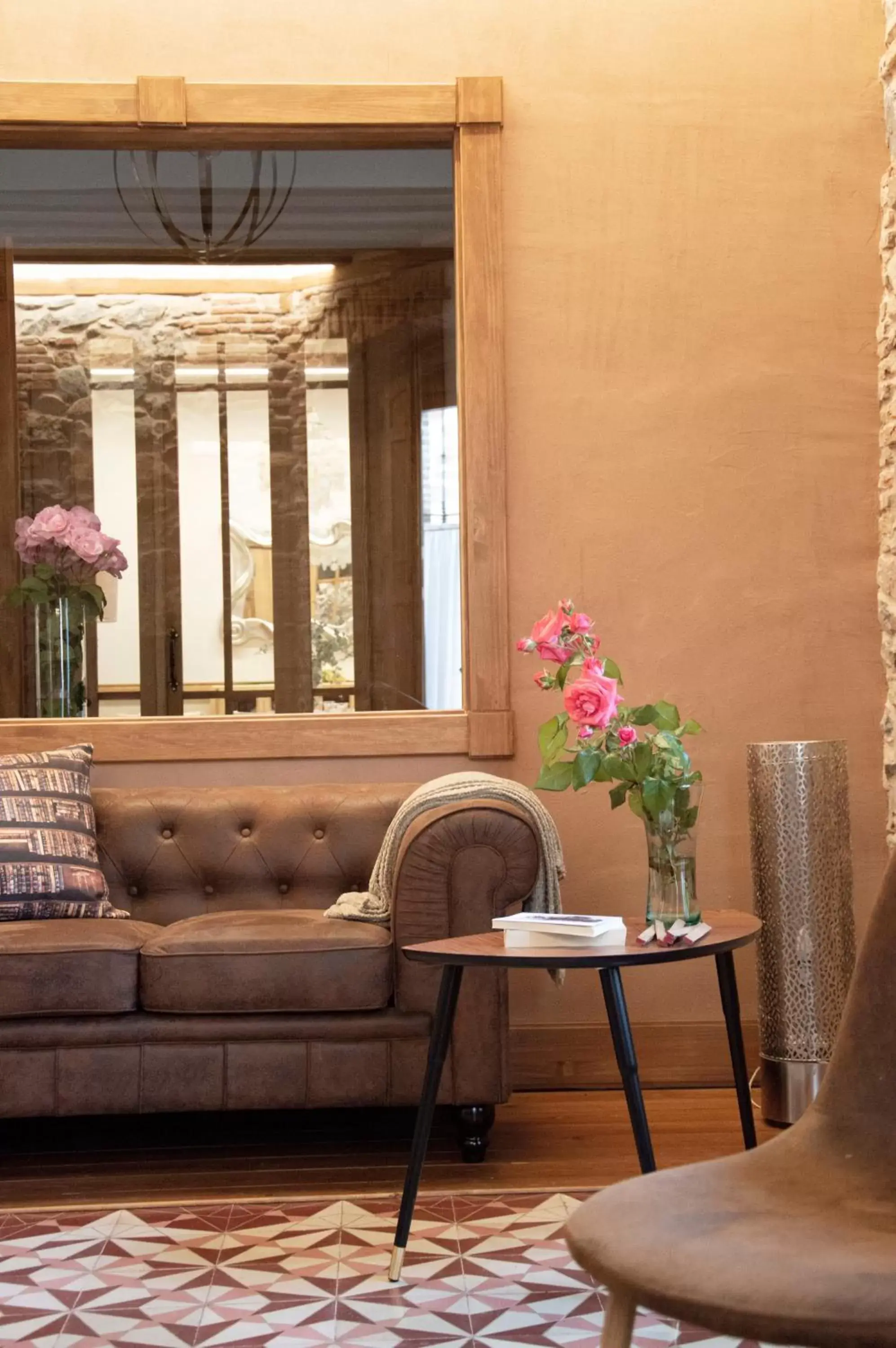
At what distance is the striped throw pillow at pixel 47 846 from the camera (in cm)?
345

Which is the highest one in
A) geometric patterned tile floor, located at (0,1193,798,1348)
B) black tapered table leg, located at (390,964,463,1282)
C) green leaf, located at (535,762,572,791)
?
green leaf, located at (535,762,572,791)

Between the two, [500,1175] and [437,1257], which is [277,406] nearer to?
[500,1175]

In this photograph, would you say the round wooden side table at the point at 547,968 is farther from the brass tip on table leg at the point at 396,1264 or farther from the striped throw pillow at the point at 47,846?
the striped throw pillow at the point at 47,846

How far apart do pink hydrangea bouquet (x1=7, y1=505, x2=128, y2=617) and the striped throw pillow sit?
0.73m

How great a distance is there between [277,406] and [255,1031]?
80.2 inches

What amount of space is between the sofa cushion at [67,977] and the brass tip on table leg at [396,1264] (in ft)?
3.22

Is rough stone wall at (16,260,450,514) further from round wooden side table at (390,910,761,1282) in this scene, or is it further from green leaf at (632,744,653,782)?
round wooden side table at (390,910,761,1282)

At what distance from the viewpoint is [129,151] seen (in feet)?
14.1

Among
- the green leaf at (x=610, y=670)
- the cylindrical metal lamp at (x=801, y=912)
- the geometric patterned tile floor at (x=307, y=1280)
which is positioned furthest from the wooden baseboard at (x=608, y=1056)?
the green leaf at (x=610, y=670)

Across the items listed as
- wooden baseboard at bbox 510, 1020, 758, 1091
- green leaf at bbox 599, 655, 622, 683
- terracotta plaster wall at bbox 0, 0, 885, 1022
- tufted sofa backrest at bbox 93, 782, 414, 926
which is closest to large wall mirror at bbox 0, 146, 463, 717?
terracotta plaster wall at bbox 0, 0, 885, 1022

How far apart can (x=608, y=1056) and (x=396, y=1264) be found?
5.28 feet

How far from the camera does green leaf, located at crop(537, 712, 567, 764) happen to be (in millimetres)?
Answer: 2793

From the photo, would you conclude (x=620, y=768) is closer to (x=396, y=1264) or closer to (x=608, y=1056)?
(x=396, y=1264)

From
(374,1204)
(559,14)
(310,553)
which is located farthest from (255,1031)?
(559,14)
